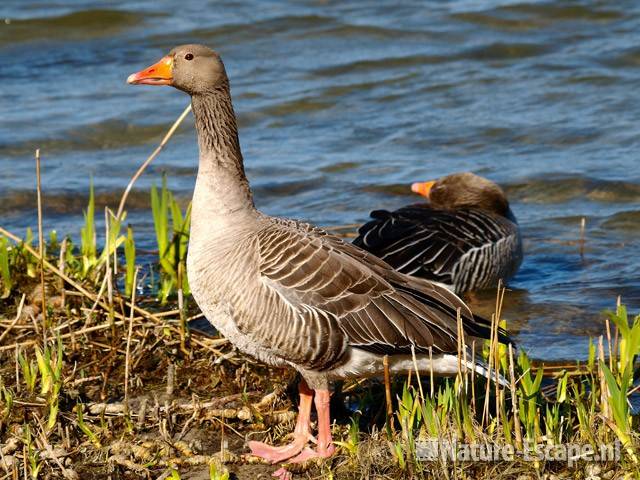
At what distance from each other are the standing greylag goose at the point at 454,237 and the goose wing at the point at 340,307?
2.75 meters

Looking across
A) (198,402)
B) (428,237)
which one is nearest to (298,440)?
(198,402)

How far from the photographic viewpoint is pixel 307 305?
5.36 metres

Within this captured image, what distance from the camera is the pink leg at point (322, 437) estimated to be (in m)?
5.35

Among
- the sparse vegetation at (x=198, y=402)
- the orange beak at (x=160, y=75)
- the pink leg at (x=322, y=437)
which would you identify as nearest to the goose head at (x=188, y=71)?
the orange beak at (x=160, y=75)

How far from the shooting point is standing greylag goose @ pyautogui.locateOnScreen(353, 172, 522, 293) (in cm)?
848

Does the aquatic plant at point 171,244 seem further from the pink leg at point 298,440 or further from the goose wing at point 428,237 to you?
the pink leg at point 298,440

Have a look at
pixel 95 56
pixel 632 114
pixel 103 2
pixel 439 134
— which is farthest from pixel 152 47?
pixel 632 114

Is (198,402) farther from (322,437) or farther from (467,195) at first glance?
(467,195)

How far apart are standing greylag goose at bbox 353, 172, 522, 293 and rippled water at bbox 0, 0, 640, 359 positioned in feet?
1.23

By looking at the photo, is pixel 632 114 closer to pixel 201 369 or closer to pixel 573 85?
pixel 573 85

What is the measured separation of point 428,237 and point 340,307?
3.37m

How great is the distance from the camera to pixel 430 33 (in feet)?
56.7

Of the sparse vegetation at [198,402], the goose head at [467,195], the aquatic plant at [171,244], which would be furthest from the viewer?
the goose head at [467,195]

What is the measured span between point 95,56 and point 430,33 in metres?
5.85
